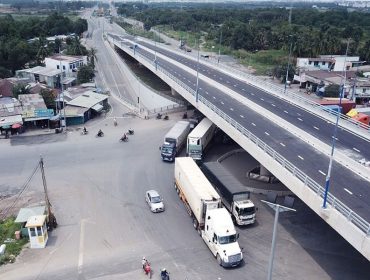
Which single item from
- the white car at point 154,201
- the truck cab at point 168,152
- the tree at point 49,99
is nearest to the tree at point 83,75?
the tree at point 49,99

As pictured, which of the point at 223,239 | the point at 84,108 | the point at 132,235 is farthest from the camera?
the point at 84,108

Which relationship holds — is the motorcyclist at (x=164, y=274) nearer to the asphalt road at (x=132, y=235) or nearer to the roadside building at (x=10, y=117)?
the asphalt road at (x=132, y=235)

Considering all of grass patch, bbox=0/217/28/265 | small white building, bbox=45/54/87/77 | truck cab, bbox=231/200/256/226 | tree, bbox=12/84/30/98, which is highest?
small white building, bbox=45/54/87/77

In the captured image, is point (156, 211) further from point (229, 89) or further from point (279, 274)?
point (229, 89)

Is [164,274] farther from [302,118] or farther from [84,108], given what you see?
[84,108]

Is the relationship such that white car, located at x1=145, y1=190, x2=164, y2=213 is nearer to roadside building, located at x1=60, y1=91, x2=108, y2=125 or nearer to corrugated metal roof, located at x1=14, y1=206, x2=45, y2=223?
corrugated metal roof, located at x1=14, y1=206, x2=45, y2=223

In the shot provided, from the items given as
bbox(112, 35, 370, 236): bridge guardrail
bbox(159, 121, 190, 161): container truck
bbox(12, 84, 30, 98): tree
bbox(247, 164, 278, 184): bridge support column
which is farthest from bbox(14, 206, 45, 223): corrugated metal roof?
bbox(12, 84, 30, 98): tree

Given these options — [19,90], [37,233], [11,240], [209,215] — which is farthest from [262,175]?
[19,90]
